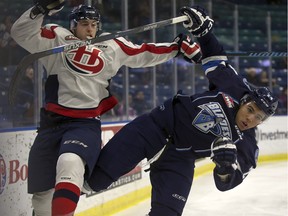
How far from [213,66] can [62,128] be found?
72cm

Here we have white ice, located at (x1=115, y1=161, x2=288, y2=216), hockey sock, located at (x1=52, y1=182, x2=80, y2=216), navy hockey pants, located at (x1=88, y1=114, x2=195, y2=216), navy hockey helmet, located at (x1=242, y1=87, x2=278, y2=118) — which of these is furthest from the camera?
white ice, located at (x1=115, y1=161, x2=288, y2=216)

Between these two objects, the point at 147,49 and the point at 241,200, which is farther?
the point at 241,200

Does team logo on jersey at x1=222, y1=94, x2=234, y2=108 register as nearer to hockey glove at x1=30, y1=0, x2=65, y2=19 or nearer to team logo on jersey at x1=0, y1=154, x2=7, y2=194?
hockey glove at x1=30, y1=0, x2=65, y2=19

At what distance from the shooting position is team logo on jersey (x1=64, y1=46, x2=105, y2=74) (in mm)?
2656

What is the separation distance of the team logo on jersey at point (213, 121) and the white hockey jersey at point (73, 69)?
1.60ft

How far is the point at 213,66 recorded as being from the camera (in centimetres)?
268

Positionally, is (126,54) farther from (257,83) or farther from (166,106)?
(257,83)

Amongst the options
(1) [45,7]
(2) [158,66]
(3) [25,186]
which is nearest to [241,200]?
(2) [158,66]

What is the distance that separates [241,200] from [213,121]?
218cm

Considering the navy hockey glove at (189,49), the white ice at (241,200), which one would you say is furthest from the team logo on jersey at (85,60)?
the white ice at (241,200)

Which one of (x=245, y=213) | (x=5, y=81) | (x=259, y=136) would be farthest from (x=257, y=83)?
(x=5, y=81)

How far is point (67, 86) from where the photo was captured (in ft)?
8.65

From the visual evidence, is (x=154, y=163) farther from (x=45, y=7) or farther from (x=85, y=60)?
(x=45, y=7)

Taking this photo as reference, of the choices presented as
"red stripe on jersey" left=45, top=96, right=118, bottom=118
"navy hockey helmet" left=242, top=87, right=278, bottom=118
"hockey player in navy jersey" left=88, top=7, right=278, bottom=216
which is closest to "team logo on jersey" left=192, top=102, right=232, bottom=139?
"hockey player in navy jersey" left=88, top=7, right=278, bottom=216
